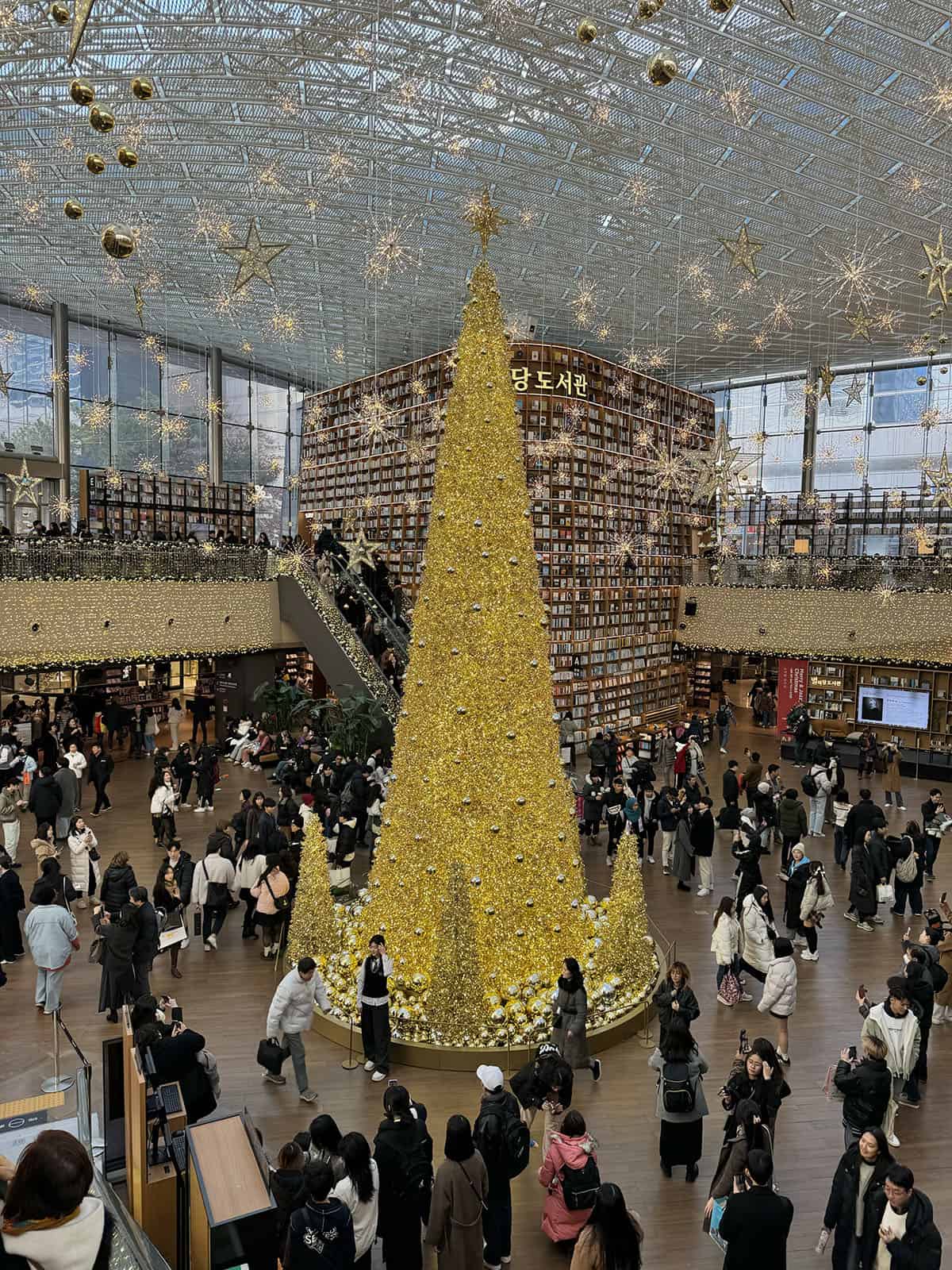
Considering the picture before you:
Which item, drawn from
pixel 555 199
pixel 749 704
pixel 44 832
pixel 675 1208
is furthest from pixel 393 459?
pixel 675 1208

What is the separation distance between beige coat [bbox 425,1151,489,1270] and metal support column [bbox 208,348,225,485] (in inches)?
870

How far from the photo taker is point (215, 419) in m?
23.7

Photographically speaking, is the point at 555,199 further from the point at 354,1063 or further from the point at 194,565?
the point at 354,1063

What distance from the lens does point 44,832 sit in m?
7.66

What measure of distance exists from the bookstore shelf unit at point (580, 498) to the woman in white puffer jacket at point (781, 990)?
37.1ft

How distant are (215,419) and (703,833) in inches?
761

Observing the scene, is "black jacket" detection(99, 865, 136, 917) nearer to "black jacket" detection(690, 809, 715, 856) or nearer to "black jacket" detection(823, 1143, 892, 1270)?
"black jacket" detection(823, 1143, 892, 1270)

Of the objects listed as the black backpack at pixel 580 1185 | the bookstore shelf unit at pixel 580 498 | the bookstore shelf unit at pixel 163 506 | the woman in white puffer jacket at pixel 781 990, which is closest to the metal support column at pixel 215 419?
the bookstore shelf unit at pixel 163 506

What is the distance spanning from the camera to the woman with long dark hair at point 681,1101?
14.4 feet

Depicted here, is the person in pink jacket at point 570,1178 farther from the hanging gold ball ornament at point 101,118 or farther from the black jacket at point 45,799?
the black jacket at point 45,799

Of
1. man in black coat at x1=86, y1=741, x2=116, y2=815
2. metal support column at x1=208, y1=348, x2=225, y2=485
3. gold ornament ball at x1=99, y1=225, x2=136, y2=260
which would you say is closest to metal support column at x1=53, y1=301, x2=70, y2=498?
metal support column at x1=208, y1=348, x2=225, y2=485

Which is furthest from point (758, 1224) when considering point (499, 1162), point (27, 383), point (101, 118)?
point (27, 383)

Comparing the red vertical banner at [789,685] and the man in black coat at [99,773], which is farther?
the red vertical banner at [789,685]

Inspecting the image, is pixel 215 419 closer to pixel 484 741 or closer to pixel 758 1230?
pixel 484 741
